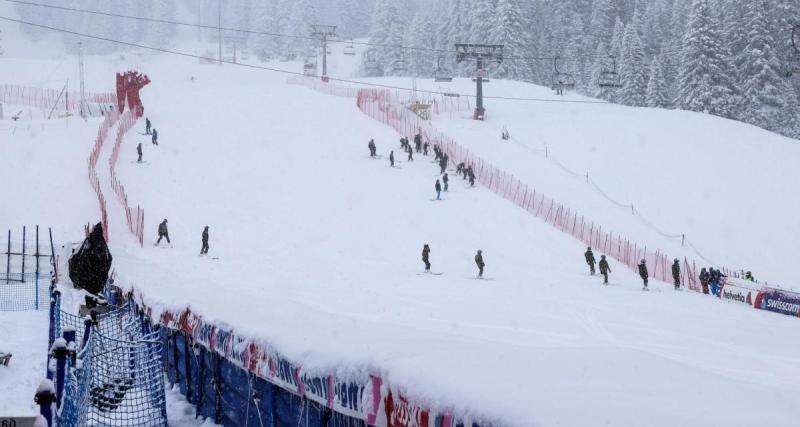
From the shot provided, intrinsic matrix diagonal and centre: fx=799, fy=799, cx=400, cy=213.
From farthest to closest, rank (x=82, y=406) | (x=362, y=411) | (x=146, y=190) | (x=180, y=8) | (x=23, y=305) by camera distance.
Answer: (x=180, y=8) → (x=146, y=190) → (x=23, y=305) → (x=82, y=406) → (x=362, y=411)

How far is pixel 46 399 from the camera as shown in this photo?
575 centimetres

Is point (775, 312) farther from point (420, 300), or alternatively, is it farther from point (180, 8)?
point (180, 8)

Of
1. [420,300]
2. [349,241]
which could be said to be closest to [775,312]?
[420,300]

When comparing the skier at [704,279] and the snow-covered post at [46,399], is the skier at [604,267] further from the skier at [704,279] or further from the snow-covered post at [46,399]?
the snow-covered post at [46,399]

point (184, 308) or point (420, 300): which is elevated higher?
point (184, 308)

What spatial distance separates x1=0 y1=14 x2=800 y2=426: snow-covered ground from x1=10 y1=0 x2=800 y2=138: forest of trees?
1426 centimetres

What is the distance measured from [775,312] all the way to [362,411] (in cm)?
2311

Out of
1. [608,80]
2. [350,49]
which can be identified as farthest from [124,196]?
[350,49]

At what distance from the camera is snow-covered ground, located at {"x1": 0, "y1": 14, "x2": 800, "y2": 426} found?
6805 millimetres

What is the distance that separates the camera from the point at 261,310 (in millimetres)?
11641

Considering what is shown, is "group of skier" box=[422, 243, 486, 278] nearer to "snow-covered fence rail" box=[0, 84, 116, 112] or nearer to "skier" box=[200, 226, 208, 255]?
"skier" box=[200, 226, 208, 255]

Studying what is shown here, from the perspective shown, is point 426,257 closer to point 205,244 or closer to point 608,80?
point 205,244

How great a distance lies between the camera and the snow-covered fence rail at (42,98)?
70963 mm

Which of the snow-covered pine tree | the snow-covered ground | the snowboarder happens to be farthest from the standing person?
the snow-covered pine tree
